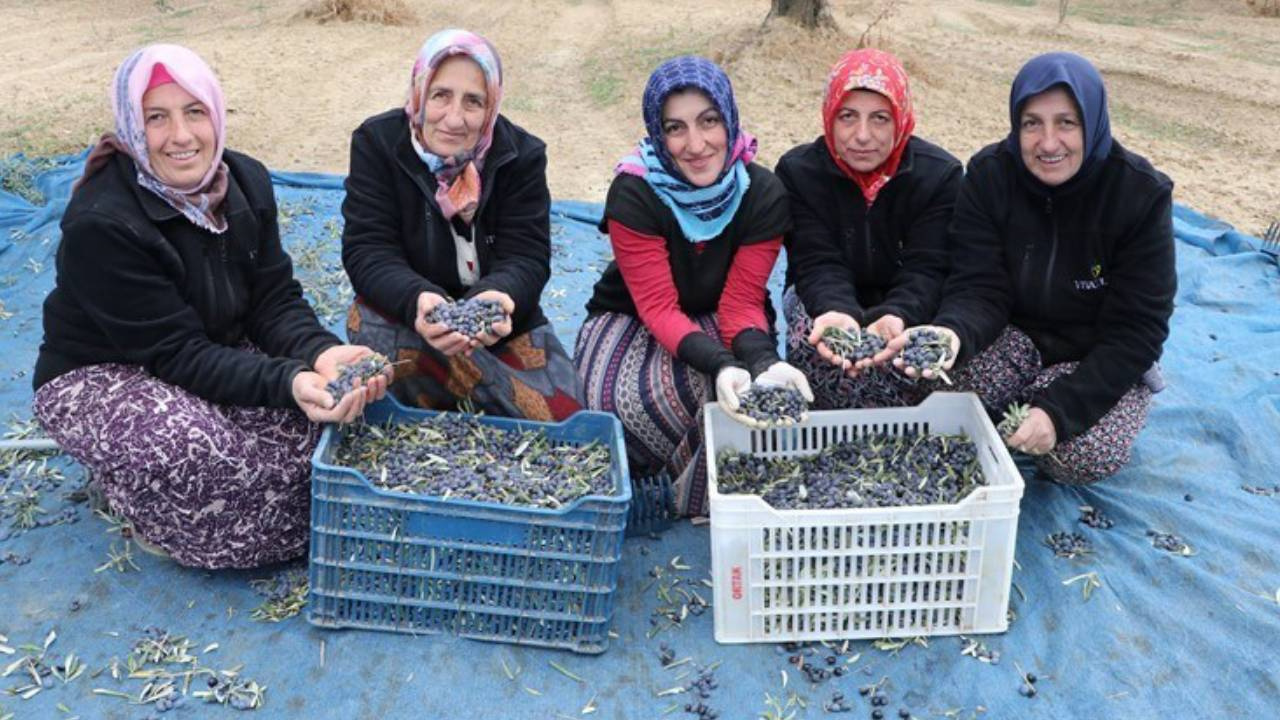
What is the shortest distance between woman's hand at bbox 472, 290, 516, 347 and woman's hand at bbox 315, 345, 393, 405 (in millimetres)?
338

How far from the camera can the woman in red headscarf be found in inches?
141

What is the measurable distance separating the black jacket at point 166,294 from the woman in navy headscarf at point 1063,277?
1953 mm

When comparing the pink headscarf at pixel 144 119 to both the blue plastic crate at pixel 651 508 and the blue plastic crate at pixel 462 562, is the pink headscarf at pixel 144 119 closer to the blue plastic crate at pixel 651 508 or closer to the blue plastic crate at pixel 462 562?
the blue plastic crate at pixel 462 562

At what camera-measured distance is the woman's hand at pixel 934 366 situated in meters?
3.27

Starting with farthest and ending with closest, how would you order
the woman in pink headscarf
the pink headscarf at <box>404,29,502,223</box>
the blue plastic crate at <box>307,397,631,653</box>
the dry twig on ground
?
the dry twig on ground → the pink headscarf at <box>404,29,502,223</box> → the woman in pink headscarf → the blue plastic crate at <box>307,397,631,653</box>

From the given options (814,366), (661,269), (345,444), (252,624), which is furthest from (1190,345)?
(252,624)

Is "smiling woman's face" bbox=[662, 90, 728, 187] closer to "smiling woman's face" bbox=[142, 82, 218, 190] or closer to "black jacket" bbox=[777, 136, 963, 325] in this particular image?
"black jacket" bbox=[777, 136, 963, 325]

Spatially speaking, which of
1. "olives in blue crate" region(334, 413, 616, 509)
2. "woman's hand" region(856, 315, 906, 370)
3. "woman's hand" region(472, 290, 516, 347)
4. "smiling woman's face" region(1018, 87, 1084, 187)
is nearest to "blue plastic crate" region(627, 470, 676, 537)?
"olives in blue crate" region(334, 413, 616, 509)

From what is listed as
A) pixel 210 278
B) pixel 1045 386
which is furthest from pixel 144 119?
pixel 1045 386

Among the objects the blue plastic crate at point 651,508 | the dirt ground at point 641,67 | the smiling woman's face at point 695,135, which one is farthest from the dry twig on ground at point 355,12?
the blue plastic crate at point 651,508

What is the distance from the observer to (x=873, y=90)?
11.5 feet

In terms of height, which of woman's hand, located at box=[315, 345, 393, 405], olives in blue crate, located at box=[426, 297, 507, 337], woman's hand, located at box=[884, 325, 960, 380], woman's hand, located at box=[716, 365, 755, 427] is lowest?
woman's hand, located at box=[716, 365, 755, 427]

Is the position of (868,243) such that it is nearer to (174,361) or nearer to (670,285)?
(670,285)

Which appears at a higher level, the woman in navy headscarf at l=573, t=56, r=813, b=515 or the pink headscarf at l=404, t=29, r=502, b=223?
the pink headscarf at l=404, t=29, r=502, b=223
